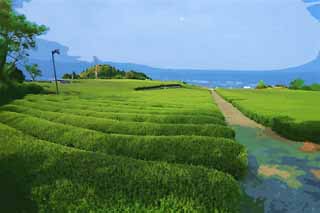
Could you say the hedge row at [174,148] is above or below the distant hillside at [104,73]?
above

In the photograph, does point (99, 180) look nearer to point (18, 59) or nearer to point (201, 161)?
point (201, 161)

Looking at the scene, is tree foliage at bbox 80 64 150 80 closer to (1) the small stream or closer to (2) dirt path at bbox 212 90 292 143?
(2) dirt path at bbox 212 90 292 143

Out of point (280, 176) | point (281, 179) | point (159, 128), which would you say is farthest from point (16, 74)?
point (281, 179)

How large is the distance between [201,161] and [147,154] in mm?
1900

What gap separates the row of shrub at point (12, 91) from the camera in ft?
94.9

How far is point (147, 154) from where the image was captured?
10.7m

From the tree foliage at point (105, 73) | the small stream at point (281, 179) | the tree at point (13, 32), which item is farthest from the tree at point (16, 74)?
the tree foliage at point (105, 73)

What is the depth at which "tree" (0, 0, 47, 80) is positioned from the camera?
32250mm

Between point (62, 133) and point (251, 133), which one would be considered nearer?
point (62, 133)

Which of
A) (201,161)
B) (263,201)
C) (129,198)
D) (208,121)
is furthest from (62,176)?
(208,121)

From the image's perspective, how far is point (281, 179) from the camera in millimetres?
11305

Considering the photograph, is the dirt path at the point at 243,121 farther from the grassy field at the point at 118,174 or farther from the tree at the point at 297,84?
the tree at the point at 297,84

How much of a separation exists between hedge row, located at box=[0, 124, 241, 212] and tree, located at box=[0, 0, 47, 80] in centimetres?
2740

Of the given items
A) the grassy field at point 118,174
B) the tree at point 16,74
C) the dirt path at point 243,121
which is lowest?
the dirt path at point 243,121
